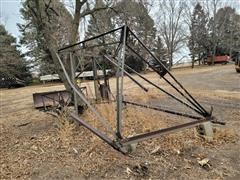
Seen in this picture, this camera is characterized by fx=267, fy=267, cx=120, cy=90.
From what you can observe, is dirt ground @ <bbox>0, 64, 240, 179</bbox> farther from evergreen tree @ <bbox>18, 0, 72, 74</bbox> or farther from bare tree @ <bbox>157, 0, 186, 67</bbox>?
bare tree @ <bbox>157, 0, 186, 67</bbox>

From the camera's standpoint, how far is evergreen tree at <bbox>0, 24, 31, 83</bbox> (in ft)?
86.9

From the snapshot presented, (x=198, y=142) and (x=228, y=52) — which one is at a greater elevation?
(x=228, y=52)

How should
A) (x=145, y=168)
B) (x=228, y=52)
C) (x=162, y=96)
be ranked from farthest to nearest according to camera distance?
(x=228, y=52) < (x=162, y=96) < (x=145, y=168)

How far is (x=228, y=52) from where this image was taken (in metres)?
41.4

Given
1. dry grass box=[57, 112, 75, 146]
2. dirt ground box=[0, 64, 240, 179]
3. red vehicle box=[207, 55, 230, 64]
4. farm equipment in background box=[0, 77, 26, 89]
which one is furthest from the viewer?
red vehicle box=[207, 55, 230, 64]

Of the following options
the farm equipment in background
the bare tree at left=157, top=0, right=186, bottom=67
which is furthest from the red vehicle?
the farm equipment in background

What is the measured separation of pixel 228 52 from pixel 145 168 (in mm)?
41627

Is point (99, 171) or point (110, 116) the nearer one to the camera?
point (99, 171)

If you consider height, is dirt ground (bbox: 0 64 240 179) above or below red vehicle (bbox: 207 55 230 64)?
below

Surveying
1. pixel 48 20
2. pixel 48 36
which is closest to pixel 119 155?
pixel 48 36

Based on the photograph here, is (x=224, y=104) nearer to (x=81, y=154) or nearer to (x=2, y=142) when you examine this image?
(x=81, y=154)

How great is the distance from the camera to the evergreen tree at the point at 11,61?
2650 centimetres

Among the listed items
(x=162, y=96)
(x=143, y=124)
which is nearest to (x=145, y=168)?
(x=143, y=124)

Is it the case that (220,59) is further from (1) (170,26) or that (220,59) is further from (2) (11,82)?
(2) (11,82)
